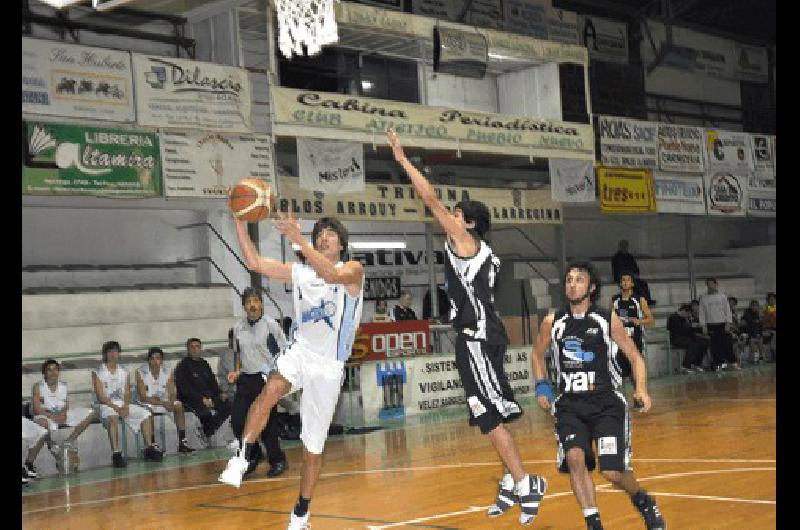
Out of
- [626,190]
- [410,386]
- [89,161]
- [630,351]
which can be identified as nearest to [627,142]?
[626,190]

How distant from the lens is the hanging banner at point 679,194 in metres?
24.9

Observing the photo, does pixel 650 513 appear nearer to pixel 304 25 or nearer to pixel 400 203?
pixel 304 25

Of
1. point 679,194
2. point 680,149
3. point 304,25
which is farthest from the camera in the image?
point 679,194

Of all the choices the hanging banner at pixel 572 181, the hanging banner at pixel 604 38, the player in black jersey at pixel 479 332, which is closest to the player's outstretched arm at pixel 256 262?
the player in black jersey at pixel 479 332

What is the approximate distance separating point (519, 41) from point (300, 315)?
Answer: 15964mm

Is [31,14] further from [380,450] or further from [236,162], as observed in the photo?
[380,450]

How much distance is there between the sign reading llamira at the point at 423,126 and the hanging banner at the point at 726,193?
487cm

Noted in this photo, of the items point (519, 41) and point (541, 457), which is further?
point (519, 41)

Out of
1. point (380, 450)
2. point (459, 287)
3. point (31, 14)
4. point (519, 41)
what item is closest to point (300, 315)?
point (459, 287)

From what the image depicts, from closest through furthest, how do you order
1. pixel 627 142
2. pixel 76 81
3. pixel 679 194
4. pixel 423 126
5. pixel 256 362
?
pixel 256 362, pixel 76 81, pixel 423 126, pixel 627 142, pixel 679 194

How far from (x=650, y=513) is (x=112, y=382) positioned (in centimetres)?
947

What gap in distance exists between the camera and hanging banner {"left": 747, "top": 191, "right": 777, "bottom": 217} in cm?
2741

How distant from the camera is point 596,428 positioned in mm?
6488

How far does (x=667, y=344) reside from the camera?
24.6m
